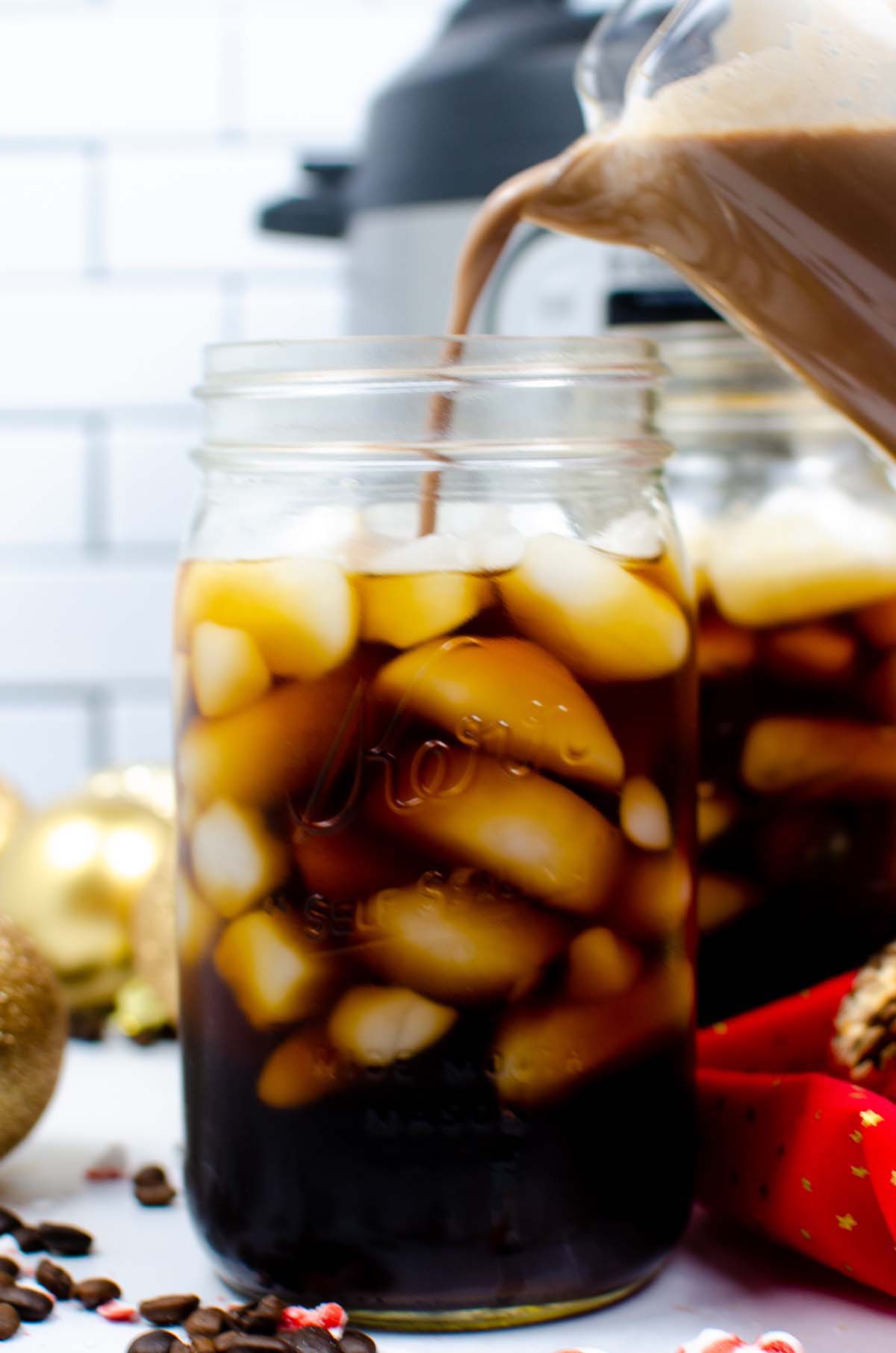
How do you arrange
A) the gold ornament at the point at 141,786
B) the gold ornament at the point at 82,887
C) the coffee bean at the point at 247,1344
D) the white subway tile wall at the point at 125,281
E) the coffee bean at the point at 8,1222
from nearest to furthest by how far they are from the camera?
the coffee bean at the point at 247,1344 → the coffee bean at the point at 8,1222 → the gold ornament at the point at 82,887 → the gold ornament at the point at 141,786 → the white subway tile wall at the point at 125,281

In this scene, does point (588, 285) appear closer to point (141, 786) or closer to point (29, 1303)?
point (141, 786)

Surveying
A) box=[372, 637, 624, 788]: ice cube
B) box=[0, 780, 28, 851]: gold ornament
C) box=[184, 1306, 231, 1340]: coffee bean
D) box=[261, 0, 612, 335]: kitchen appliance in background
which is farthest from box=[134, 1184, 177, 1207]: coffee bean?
box=[261, 0, 612, 335]: kitchen appliance in background

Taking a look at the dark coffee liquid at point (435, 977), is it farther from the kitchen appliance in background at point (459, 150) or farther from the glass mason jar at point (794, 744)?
the kitchen appliance in background at point (459, 150)

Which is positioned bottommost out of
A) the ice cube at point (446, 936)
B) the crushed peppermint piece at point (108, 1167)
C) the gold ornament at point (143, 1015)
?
the gold ornament at point (143, 1015)

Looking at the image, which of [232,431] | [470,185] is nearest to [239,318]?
[470,185]

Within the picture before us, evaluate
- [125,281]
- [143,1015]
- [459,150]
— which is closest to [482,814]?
[143,1015]

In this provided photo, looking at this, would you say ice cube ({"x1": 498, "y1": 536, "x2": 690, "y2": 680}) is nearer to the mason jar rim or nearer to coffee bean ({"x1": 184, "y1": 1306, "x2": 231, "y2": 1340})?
the mason jar rim

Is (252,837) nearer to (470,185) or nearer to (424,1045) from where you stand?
(424,1045)

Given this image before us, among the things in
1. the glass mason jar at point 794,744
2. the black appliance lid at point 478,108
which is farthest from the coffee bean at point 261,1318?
the black appliance lid at point 478,108
